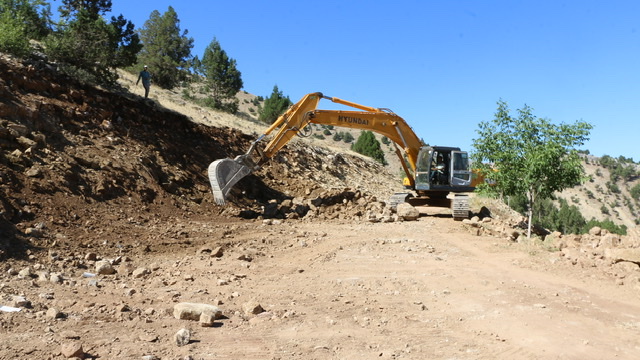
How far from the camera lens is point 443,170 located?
16.3 m

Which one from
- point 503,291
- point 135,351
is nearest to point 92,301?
point 135,351

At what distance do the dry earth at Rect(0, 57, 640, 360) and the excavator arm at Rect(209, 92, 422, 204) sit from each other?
4.06 ft

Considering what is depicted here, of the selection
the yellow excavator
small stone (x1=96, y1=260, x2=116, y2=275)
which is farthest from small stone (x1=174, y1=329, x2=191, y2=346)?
the yellow excavator

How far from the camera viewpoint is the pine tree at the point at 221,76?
120 feet

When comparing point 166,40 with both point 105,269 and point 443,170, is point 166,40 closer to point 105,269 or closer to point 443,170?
point 443,170

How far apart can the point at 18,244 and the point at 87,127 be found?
659 centimetres

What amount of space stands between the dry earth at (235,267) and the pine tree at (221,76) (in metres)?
19.2

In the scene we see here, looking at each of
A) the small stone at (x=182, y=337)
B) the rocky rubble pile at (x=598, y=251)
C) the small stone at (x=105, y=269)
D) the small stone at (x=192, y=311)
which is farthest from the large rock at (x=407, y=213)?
the small stone at (x=182, y=337)

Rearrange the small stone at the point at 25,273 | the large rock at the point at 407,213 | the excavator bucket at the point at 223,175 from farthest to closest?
the large rock at the point at 407,213
the excavator bucket at the point at 223,175
the small stone at the point at 25,273

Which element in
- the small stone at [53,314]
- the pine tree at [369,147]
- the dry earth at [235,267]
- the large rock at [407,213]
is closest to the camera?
the dry earth at [235,267]

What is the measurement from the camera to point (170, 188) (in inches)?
563

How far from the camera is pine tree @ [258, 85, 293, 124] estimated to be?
3934 cm

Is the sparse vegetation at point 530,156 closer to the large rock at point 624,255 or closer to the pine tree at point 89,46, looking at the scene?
the large rock at point 624,255

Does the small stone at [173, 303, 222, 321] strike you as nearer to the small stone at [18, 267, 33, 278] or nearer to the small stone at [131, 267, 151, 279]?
the small stone at [131, 267, 151, 279]
